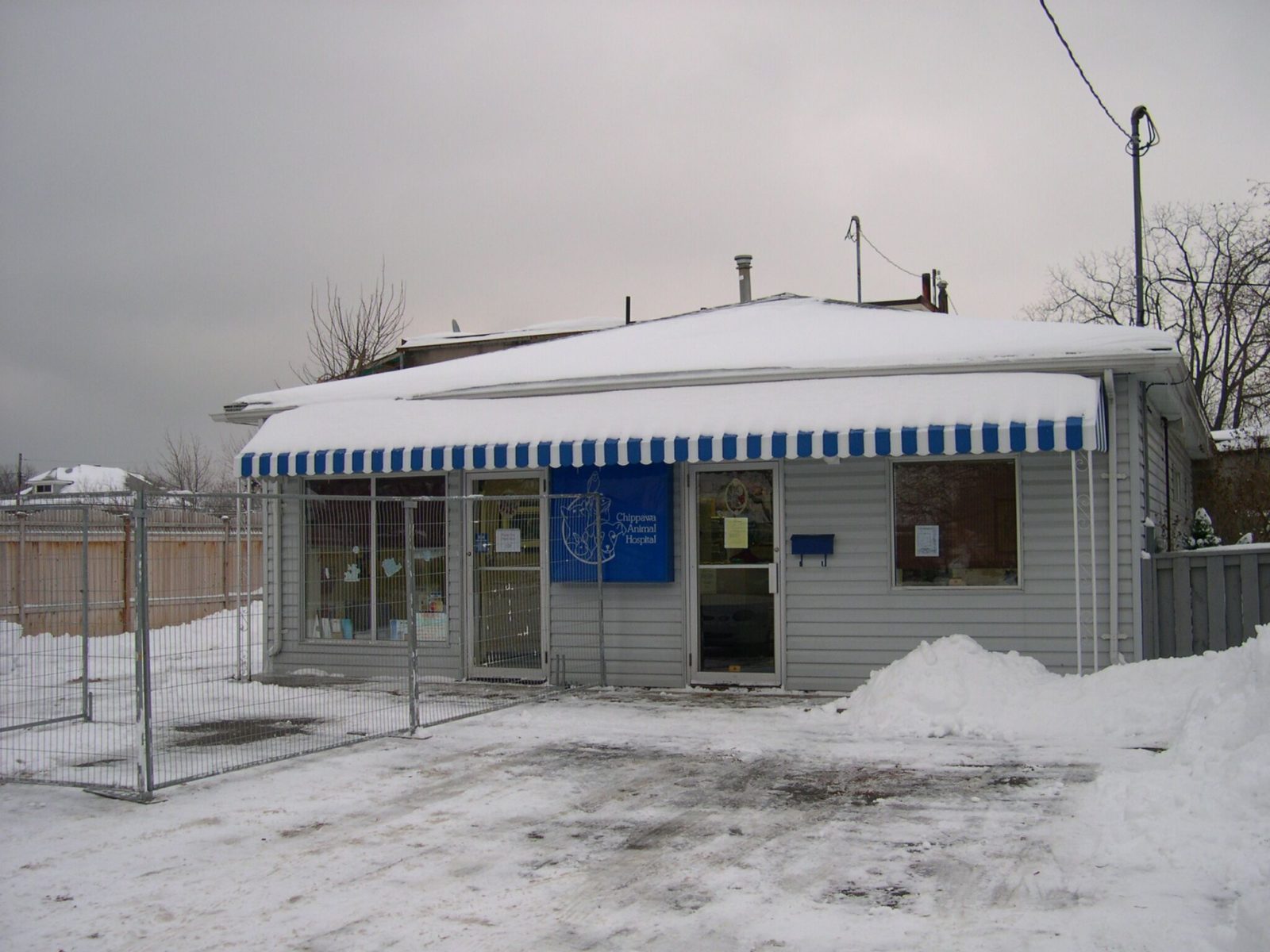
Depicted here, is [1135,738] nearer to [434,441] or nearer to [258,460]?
[434,441]

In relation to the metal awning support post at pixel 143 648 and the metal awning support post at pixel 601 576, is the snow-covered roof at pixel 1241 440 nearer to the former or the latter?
the metal awning support post at pixel 601 576

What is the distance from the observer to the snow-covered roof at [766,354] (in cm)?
1005

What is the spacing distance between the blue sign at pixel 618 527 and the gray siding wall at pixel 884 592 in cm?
123

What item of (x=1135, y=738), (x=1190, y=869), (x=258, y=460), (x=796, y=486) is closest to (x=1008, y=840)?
(x=1190, y=869)

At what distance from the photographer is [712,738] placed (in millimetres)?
8609

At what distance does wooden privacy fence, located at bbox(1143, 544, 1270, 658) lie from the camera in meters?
9.77

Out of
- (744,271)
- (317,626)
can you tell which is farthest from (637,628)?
(744,271)

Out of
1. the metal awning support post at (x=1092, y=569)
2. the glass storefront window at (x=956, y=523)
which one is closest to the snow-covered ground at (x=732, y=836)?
the metal awning support post at (x=1092, y=569)

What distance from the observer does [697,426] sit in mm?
10438

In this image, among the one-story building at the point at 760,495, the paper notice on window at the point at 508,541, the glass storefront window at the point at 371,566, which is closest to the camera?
the one-story building at the point at 760,495

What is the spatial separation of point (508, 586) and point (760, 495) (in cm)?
284

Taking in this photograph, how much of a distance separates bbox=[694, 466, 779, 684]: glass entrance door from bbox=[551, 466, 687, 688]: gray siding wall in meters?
0.19

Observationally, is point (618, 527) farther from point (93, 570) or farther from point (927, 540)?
point (93, 570)

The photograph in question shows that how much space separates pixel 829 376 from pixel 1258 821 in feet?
19.8
